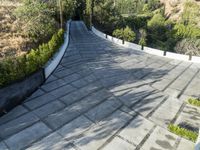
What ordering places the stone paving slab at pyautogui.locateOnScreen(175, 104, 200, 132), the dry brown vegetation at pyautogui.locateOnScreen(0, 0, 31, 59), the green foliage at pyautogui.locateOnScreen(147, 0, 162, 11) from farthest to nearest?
the green foliage at pyautogui.locateOnScreen(147, 0, 162, 11), the dry brown vegetation at pyautogui.locateOnScreen(0, 0, 31, 59), the stone paving slab at pyautogui.locateOnScreen(175, 104, 200, 132)

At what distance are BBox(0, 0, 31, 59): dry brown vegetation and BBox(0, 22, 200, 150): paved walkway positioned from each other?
3.81m

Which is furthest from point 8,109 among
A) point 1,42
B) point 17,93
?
point 1,42

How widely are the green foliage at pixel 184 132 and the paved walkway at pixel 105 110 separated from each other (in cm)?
23

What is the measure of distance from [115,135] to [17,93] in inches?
234

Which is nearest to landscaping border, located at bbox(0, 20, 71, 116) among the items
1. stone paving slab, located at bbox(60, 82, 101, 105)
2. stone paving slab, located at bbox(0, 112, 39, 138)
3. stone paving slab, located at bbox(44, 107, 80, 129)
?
stone paving slab, located at bbox(0, 112, 39, 138)

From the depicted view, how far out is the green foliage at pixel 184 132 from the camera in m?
9.77

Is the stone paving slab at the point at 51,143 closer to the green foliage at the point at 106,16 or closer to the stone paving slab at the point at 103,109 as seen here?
the stone paving slab at the point at 103,109

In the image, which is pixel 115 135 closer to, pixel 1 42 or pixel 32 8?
pixel 1 42

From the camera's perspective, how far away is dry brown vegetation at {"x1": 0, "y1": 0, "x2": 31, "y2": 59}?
17781mm

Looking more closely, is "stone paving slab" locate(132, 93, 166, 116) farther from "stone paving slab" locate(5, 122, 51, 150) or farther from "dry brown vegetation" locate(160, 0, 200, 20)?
"dry brown vegetation" locate(160, 0, 200, 20)

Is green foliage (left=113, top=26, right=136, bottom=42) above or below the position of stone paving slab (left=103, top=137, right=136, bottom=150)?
above

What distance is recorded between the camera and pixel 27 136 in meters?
9.56

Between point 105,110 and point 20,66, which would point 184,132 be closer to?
point 105,110

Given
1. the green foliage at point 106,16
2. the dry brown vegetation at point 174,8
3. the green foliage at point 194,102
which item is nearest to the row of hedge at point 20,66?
the green foliage at point 194,102
